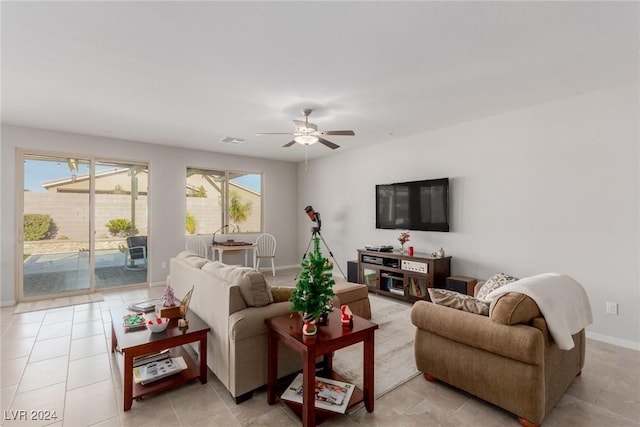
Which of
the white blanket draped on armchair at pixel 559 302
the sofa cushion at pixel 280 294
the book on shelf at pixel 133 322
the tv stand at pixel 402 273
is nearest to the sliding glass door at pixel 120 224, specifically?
the book on shelf at pixel 133 322

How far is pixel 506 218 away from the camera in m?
3.81

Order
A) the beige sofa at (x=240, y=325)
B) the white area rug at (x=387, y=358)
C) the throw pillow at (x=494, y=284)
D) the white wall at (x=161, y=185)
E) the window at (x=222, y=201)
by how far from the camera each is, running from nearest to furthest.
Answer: the beige sofa at (x=240, y=325), the white area rug at (x=387, y=358), the throw pillow at (x=494, y=284), the white wall at (x=161, y=185), the window at (x=222, y=201)

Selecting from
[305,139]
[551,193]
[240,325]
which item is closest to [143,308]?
[240,325]

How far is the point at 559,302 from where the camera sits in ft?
6.45

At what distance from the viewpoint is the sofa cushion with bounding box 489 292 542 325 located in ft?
5.91

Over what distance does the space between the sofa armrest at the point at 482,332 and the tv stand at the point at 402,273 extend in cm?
203

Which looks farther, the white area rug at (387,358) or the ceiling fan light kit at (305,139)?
the ceiling fan light kit at (305,139)

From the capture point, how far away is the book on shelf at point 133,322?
229cm

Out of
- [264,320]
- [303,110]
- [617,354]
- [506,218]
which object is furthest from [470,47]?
[617,354]

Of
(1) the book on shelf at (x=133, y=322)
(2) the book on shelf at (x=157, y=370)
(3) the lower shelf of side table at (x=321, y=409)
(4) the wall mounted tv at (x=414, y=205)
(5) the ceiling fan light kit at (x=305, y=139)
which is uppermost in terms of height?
(5) the ceiling fan light kit at (x=305, y=139)

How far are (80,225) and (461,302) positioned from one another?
17.9 ft

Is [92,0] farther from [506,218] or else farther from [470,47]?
[506,218]

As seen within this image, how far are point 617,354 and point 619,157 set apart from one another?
186cm

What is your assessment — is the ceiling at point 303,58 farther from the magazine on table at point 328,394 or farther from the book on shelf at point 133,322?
the magazine on table at point 328,394
